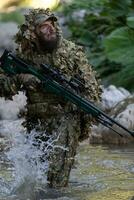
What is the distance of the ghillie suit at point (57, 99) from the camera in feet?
20.9

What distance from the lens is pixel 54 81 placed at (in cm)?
621

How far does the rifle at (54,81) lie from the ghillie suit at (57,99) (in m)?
0.10

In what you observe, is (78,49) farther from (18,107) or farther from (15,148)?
(18,107)

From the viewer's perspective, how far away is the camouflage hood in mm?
6316

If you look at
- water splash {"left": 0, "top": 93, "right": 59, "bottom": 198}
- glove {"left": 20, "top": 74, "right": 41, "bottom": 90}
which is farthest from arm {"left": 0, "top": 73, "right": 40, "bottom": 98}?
water splash {"left": 0, "top": 93, "right": 59, "bottom": 198}

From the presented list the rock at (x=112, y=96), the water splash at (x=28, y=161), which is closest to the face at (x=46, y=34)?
the water splash at (x=28, y=161)

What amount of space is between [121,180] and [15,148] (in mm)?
1291

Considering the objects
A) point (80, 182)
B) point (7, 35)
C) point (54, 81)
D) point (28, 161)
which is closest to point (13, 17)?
point (7, 35)

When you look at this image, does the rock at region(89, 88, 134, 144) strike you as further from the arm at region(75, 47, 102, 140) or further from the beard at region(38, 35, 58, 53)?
the beard at region(38, 35, 58, 53)

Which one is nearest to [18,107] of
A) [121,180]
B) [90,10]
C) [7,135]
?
[7,135]

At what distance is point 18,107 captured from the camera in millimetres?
13172

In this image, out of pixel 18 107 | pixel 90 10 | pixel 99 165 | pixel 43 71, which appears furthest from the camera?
pixel 90 10

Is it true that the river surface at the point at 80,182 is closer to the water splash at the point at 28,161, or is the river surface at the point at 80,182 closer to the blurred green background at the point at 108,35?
the water splash at the point at 28,161

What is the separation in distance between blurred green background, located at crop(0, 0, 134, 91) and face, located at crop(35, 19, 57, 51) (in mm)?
6789
